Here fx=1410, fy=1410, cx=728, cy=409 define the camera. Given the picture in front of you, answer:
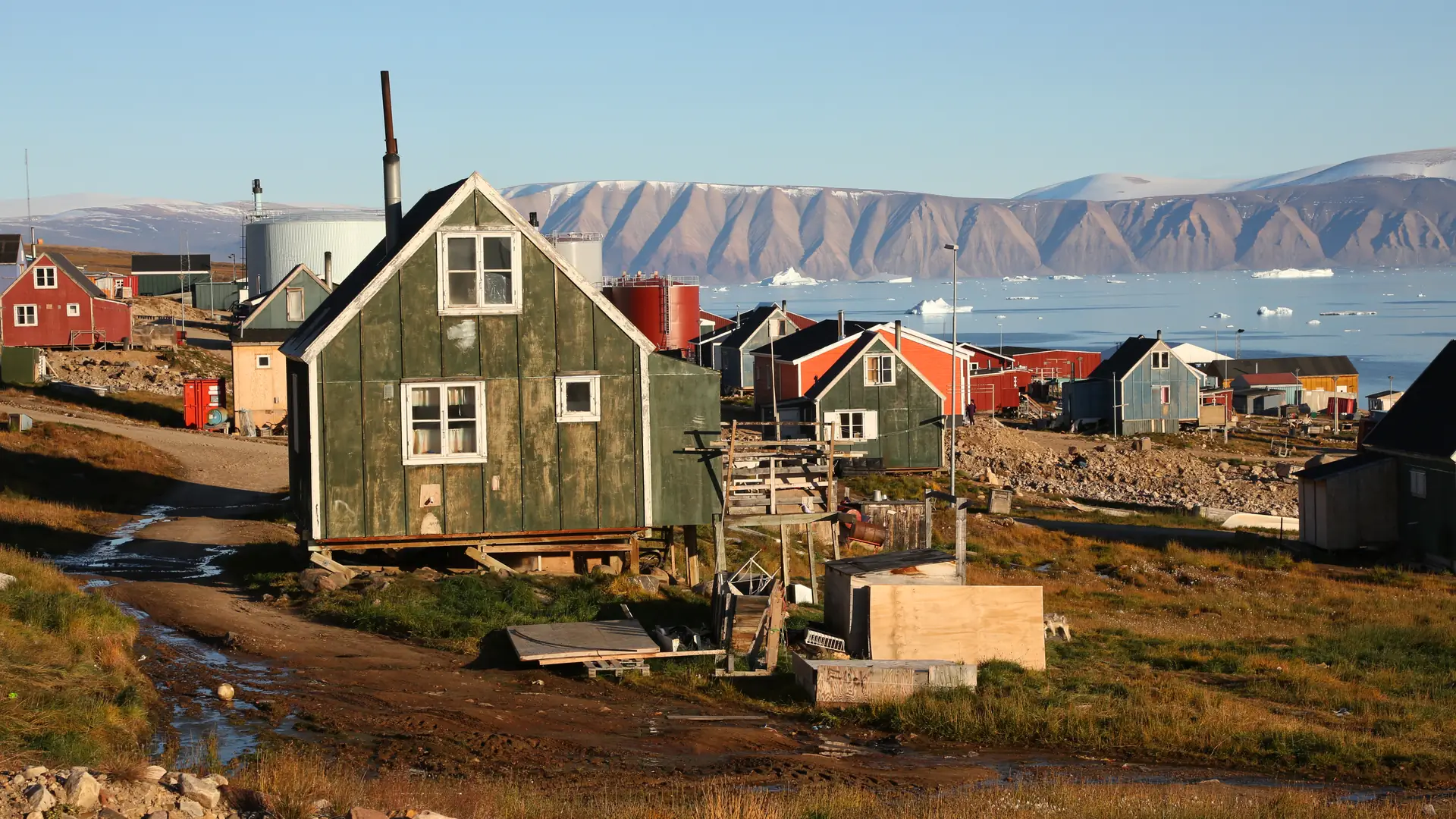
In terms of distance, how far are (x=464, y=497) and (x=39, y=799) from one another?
14.1 m

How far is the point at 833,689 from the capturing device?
724 inches

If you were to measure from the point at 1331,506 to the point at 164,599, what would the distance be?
31.0m

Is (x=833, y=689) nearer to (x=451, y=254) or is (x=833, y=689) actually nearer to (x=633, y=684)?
(x=633, y=684)

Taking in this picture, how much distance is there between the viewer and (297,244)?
116812 mm

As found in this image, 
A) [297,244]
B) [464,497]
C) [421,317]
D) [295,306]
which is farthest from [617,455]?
[297,244]

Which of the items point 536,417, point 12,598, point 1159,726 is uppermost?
point 536,417

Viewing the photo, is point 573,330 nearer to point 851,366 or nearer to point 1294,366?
point 851,366

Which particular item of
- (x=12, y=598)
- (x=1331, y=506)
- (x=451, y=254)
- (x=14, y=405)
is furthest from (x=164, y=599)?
(x=14, y=405)

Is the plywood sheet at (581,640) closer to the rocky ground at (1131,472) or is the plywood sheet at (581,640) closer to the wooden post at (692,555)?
the wooden post at (692,555)

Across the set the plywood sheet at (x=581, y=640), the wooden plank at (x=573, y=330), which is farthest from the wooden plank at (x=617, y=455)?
the plywood sheet at (x=581, y=640)

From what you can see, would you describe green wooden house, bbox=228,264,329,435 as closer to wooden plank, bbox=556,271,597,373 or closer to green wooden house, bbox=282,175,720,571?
green wooden house, bbox=282,175,720,571

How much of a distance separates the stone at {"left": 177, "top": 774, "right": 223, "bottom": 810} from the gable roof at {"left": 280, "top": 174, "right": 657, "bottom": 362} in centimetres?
1312

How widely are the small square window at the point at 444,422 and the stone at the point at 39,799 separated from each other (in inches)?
537

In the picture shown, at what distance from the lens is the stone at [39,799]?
10828 millimetres
